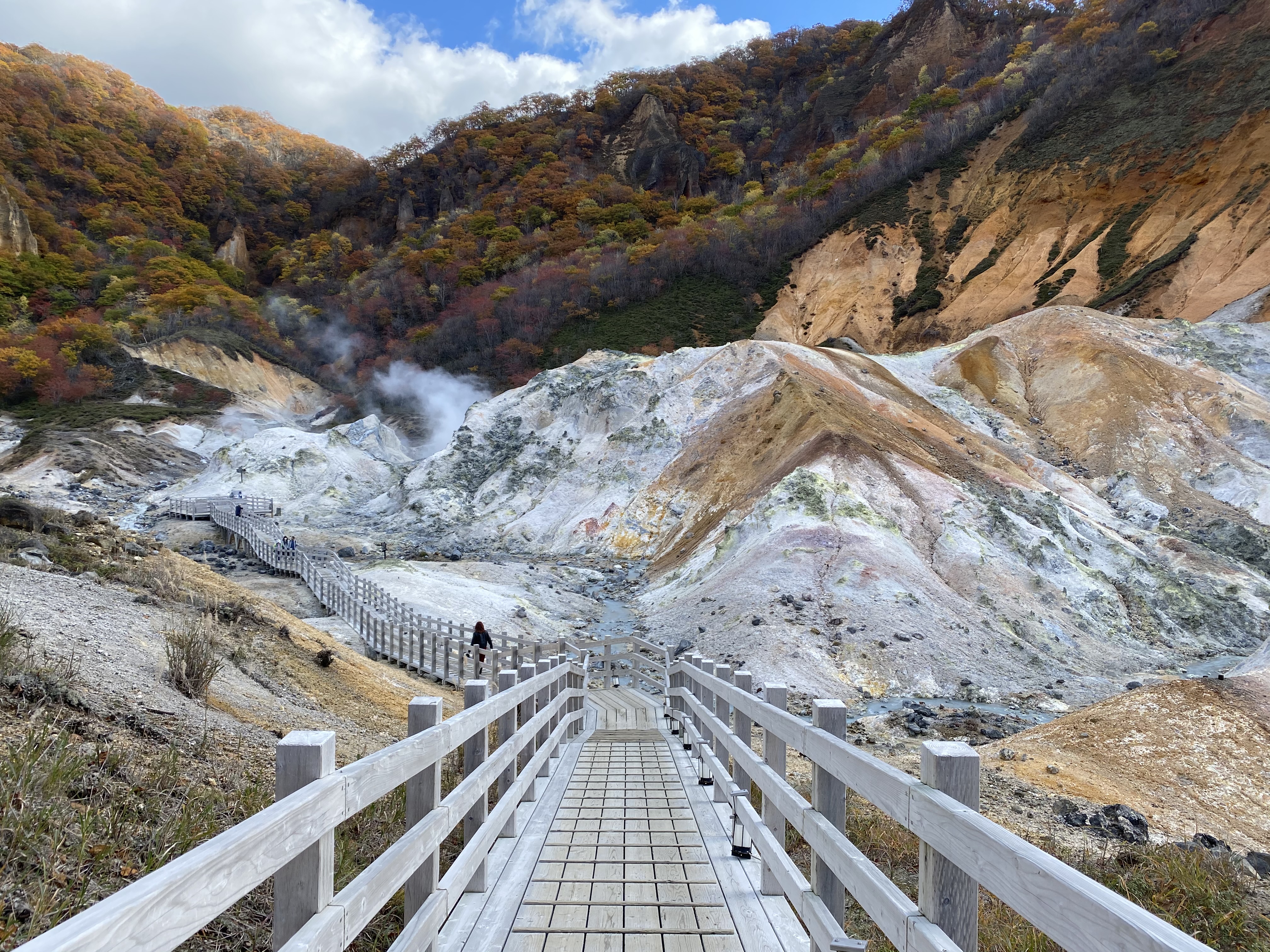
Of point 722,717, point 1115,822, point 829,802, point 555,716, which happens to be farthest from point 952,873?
point 1115,822

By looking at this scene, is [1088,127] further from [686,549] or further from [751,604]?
[751,604]

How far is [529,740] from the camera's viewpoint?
601cm

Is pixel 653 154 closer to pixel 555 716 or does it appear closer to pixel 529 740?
pixel 555 716

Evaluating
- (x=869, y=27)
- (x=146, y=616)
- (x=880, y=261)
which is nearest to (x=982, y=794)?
(x=146, y=616)

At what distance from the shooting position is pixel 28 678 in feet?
16.9

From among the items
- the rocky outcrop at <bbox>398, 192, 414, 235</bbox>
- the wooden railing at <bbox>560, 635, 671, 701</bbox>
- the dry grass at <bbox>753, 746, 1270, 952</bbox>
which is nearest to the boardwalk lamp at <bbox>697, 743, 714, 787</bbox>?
the dry grass at <bbox>753, 746, 1270, 952</bbox>

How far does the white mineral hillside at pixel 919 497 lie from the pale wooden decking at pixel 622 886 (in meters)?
10.7

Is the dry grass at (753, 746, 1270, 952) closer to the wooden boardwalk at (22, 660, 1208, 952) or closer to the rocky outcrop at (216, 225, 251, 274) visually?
the wooden boardwalk at (22, 660, 1208, 952)

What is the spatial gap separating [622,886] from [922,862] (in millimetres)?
2764

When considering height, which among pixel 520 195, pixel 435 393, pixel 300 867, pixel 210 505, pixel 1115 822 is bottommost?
pixel 1115 822

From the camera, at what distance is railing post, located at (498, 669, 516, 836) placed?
523cm

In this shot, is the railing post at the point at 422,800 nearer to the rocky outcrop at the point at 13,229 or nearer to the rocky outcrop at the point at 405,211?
the rocky outcrop at the point at 13,229

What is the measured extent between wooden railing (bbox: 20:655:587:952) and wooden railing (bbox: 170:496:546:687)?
5157 millimetres

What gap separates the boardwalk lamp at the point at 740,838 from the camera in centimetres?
504
